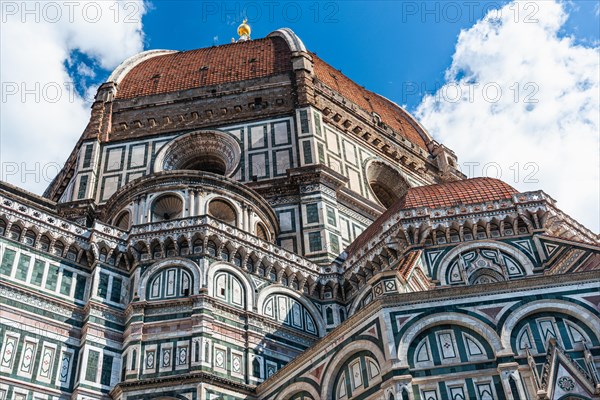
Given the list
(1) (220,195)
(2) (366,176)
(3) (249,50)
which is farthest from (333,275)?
(3) (249,50)

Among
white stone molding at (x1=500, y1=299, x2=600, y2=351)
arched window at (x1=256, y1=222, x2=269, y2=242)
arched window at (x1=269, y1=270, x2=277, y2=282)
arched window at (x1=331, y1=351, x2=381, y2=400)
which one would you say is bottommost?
arched window at (x1=331, y1=351, x2=381, y2=400)

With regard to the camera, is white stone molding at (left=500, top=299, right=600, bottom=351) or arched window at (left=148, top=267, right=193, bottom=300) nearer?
white stone molding at (left=500, top=299, right=600, bottom=351)

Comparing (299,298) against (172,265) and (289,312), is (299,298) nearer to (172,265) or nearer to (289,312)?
(289,312)

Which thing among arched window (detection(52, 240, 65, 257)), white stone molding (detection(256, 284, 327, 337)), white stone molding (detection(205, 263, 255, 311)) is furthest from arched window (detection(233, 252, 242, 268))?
arched window (detection(52, 240, 65, 257))

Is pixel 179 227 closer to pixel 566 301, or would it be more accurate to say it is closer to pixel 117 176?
pixel 117 176

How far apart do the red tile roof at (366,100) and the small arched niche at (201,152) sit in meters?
7.06

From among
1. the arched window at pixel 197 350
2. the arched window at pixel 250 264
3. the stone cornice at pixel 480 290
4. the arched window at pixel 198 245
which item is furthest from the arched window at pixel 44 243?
the stone cornice at pixel 480 290

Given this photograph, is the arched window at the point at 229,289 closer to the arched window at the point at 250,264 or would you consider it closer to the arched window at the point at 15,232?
the arched window at the point at 250,264

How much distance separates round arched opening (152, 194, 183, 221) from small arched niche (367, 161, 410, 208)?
A: 39.2 feet

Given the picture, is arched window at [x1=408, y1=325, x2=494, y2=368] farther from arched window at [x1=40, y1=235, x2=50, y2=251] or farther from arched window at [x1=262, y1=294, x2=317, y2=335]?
arched window at [x1=40, y1=235, x2=50, y2=251]

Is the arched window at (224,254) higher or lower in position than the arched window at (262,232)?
lower

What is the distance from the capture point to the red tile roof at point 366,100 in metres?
35.8

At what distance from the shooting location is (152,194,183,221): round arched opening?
22.9 m

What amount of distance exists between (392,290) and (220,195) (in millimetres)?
8769
